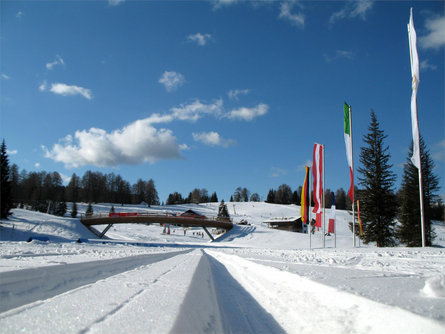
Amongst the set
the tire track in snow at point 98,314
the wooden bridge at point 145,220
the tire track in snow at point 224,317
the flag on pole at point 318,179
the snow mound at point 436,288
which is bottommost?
the wooden bridge at point 145,220

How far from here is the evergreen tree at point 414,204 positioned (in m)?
29.0

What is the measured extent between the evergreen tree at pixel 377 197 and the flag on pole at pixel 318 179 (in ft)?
38.4

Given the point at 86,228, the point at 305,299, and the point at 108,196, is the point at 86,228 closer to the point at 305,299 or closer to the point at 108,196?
the point at 305,299

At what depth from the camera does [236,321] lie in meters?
2.56

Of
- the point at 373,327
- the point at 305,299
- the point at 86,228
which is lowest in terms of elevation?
the point at 86,228

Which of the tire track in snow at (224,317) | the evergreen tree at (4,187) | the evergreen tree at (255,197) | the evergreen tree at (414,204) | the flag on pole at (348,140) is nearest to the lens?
the tire track in snow at (224,317)

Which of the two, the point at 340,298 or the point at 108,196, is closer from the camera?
the point at 340,298

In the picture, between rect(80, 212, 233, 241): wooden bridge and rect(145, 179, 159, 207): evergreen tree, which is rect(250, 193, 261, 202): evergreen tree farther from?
rect(80, 212, 233, 241): wooden bridge

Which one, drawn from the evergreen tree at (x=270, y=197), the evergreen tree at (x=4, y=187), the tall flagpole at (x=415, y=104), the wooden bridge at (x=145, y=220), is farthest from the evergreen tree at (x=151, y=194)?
the tall flagpole at (x=415, y=104)

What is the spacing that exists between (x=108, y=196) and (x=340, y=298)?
13698 centimetres

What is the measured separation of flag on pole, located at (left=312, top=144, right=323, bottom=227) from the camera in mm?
21203

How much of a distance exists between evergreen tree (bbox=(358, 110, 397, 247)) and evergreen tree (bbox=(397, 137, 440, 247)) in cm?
118

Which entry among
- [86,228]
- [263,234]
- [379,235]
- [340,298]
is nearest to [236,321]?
[340,298]

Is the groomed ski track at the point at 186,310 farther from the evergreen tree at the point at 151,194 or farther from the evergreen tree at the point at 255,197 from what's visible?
the evergreen tree at the point at 255,197
